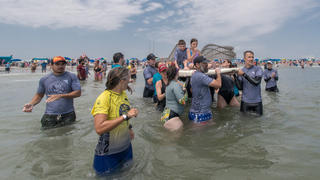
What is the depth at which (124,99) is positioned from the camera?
2.68 m

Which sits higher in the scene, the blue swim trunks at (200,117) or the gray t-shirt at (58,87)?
the gray t-shirt at (58,87)

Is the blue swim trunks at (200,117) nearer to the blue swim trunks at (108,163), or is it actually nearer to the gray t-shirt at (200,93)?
the gray t-shirt at (200,93)

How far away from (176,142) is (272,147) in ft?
6.10

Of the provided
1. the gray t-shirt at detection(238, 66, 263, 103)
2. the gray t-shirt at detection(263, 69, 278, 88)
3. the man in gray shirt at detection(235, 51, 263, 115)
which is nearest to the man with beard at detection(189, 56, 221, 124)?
the man in gray shirt at detection(235, 51, 263, 115)

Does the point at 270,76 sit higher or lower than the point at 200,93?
higher

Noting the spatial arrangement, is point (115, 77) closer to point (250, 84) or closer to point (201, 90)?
point (201, 90)

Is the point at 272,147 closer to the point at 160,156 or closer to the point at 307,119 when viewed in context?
the point at 160,156

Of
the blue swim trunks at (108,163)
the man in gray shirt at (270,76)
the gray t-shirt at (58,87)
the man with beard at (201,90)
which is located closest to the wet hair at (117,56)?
the gray t-shirt at (58,87)

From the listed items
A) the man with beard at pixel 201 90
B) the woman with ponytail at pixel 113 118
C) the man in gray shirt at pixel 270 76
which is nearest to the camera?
the woman with ponytail at pixel 113 118

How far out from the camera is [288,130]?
482cm

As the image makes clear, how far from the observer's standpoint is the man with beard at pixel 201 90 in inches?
157

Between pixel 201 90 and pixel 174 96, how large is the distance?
0.59 m

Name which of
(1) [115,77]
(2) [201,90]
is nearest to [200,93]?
(2) [201,90]

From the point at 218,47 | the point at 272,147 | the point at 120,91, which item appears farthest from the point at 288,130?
the point at 218,47
